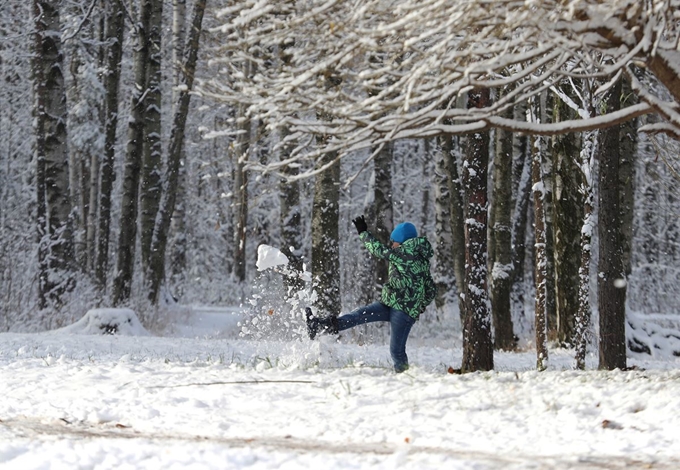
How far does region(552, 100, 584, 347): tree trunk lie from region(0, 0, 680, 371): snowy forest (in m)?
0.04

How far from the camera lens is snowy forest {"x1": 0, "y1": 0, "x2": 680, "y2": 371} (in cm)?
566

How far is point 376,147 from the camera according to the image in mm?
15141

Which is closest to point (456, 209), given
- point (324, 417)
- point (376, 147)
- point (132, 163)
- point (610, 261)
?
point (376, 147)

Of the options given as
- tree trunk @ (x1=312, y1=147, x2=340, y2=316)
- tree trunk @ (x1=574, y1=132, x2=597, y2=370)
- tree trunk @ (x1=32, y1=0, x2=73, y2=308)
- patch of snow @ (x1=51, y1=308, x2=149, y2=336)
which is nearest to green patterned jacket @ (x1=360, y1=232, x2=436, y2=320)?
tree trunk @ (x1=574, y1=132, x2=597, y2=370)

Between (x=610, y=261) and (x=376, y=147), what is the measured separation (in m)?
7.25

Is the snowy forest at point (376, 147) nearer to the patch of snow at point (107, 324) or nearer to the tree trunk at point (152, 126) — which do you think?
the tree trunk at point (152, 126)

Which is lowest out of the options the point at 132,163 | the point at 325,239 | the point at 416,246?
the point at 416,246

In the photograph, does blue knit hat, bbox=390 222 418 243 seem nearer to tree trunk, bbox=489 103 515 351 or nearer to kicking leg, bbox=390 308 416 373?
kicking leg, bbox=390 308 416 373

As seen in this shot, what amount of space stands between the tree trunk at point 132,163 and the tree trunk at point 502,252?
24.1 ft

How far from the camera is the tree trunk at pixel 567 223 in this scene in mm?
12820

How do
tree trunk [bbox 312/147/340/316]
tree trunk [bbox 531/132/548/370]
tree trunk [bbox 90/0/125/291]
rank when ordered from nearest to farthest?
tree trunk [bbox 531/132/548/370]
tree trunk [bbox 312/147/340/316]
tree trunk [bbox 90/0/125/291]

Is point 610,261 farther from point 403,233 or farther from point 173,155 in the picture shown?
point 173,155

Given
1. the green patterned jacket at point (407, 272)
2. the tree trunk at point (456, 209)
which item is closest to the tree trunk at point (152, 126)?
the tree trunk at point (456, 209)

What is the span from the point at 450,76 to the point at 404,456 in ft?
8.35
